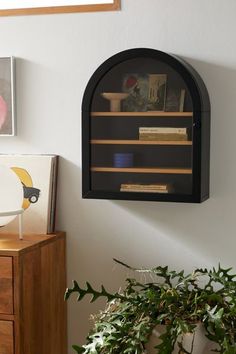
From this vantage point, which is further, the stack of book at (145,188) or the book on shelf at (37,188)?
the book on shelf at (37,188)

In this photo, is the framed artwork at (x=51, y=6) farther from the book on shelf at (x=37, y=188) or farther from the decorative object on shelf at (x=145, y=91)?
the book on shelf at (x=37, y=188)

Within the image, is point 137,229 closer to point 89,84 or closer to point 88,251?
point 88,251

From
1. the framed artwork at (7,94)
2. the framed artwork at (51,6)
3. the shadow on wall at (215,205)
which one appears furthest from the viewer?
the framed artwork at (7,94)

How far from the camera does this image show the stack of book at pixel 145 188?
9.13 ft

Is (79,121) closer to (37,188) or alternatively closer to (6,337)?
(37,188)

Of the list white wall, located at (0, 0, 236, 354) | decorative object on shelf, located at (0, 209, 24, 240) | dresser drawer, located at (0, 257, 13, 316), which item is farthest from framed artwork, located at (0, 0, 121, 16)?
dresser drawer, located at (0, 257, 13, 316)

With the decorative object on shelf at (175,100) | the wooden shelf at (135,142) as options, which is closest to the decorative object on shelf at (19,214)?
the wooden shelf at (135,142)

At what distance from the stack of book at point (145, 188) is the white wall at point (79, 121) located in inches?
8.0

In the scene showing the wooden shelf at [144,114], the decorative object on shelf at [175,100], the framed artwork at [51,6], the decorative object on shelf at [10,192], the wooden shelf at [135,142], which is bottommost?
the decorative object on shelf at [10,192]

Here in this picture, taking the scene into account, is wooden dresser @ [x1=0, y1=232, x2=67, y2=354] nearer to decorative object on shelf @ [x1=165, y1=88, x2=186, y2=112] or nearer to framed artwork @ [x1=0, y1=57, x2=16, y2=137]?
framed artwork @ [x1=0, y1=57, x2=16, y2=137]

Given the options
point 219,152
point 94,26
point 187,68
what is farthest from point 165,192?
point 94,26

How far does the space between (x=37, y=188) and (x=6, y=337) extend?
642mm

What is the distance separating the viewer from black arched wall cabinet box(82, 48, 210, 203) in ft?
8.98

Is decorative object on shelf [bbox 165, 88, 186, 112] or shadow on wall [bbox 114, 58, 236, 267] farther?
shadow on wall [bbox 114, 58, 236, 267]
